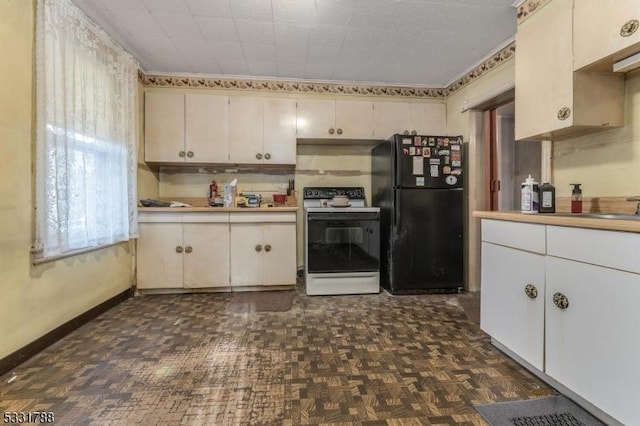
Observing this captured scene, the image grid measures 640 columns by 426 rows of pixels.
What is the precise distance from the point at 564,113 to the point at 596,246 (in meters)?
0.82

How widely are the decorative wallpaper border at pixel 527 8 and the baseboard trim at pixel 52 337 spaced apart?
3.62 metres

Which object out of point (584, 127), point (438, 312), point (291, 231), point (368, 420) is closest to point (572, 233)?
point (584, 127)

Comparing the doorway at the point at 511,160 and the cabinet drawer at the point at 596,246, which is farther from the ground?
the doorway at the point at 511,160

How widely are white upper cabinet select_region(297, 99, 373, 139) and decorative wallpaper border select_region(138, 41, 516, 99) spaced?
5.6 inches

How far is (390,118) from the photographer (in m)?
3.42

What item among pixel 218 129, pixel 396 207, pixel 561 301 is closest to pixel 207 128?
pixel 218 129

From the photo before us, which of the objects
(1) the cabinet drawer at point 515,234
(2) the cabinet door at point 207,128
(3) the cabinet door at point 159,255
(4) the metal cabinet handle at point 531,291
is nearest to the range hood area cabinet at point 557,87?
(1) the cabinet drawer at point 515,234

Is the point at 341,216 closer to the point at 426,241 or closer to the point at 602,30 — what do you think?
the point at 426,241

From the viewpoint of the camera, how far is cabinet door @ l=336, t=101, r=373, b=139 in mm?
3359

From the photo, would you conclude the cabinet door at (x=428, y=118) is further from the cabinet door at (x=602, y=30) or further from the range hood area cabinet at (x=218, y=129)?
the cabinet door at (x=602, y=30)

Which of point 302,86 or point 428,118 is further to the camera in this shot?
point 428,118

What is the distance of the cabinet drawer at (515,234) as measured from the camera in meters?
1.47

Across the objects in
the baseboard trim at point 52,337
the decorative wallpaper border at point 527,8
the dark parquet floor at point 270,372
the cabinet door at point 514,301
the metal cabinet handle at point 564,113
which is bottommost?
the dark parquet floor at point 270,372

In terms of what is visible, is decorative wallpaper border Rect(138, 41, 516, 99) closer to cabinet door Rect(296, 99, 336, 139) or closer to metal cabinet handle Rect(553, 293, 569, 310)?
cabinet door Rect(296, 99, 336, 139)
